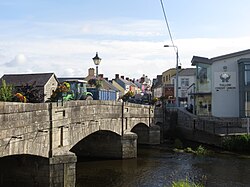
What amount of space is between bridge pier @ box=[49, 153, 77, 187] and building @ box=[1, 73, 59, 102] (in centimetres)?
3478

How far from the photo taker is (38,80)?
55.4 meters

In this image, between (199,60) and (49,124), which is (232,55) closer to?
(199,60)

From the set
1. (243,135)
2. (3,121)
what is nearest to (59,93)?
(3,121)

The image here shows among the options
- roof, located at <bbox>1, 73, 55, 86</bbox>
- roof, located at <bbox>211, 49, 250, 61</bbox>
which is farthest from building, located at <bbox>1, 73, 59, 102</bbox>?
roof, located at <bbox>211, 49, 250, 61</bbox>

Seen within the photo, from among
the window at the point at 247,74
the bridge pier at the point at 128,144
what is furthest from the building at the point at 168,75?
the bridge pier at the point at 128,144

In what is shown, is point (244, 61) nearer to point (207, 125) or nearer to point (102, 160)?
point (207, 125)

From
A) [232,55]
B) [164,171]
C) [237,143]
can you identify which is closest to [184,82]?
[232,55]

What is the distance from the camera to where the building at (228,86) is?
41.4 metres

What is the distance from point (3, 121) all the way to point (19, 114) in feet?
3.77

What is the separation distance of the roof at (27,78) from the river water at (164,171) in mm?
28155

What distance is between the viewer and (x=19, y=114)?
14.5 metres

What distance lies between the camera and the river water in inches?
845

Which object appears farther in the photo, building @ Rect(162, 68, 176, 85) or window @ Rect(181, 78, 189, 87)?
building @ Rect(162, 68, 176, 85)

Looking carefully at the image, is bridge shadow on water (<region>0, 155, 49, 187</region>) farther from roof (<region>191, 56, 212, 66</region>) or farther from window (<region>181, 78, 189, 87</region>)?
window (<region>181, 78, 189, 87</region>)
